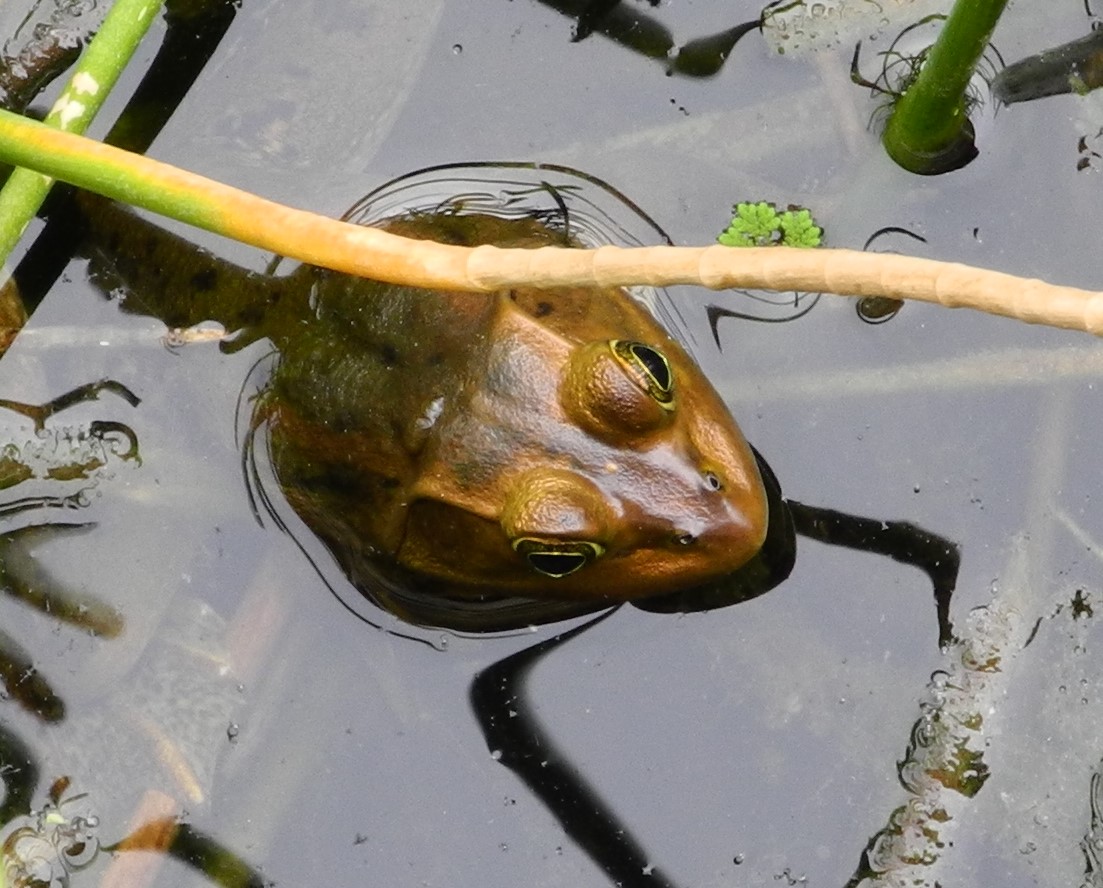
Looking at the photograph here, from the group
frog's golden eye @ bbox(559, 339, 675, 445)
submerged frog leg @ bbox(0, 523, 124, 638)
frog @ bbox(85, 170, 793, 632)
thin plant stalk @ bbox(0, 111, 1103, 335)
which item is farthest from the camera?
submerged frog leg @ bbox(0, 523, 124, 638)

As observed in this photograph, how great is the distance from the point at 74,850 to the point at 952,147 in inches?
135

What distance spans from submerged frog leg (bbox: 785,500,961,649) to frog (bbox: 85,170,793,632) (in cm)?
9

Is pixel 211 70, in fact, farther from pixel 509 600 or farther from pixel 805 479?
pixel 805 479

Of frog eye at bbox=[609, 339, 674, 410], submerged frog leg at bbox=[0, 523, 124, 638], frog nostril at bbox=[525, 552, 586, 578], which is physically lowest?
submerged frog leg at bbox=[0, 523, 124, 638]

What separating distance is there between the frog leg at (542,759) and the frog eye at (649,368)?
92cm

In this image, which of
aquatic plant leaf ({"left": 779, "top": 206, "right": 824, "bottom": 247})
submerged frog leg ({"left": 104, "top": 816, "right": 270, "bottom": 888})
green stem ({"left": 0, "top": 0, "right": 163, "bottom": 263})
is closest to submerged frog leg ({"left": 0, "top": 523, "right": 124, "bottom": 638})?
submerged frog leg ({"left": 104, "top": 816, "right": 270, "bottom": 888})

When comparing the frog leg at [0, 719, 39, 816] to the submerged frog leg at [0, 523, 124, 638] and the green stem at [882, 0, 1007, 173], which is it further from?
the green stem at [882, 0, 1007, 173]

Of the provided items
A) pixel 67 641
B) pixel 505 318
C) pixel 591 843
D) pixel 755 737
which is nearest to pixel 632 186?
pixel 505 318

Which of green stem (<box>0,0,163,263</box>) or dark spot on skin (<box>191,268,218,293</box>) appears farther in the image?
dark spot on skin (<box>191,268,218,293</box>)

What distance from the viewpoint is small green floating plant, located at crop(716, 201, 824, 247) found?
3.55 m

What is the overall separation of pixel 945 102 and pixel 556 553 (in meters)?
1.50

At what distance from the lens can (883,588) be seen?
137 inches

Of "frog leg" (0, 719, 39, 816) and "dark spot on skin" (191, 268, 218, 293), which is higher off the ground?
"dark spot on skin" (191, 268, 218, 293)

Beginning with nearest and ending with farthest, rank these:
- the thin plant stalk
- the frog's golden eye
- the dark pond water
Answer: the thin plant stalk, the frog's golden eye, the dark pond water
